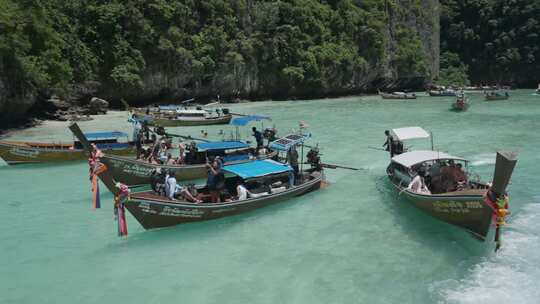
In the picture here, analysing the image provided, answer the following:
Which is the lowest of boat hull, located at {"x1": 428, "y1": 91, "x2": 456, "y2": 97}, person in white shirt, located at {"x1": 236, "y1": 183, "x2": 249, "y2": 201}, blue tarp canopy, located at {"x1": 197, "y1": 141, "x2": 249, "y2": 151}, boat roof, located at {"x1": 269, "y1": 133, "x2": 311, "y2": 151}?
person in white shirt, located at {"x1": 236, "y1": 183, "x2": 249, "y2": 201}

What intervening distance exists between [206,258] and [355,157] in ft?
41.5

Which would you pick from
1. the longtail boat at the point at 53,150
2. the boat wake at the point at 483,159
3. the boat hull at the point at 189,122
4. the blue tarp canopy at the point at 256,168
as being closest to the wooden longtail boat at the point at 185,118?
the boat hull at the point at 189,122

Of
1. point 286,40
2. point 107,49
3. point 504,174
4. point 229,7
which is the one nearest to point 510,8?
point 286,40

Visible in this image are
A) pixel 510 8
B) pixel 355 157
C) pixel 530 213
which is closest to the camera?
pixel 530 213

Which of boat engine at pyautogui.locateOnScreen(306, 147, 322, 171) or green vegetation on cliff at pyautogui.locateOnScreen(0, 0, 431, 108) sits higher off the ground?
green vegetation on cliff at pyautogui.locateOnScreen(0, 0, 431, 108)

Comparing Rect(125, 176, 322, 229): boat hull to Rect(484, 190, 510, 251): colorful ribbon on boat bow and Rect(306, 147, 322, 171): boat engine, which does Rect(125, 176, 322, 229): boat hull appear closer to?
Rect(306, 147, 322, 171): boat engine

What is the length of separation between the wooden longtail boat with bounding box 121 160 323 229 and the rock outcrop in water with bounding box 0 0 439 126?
20188 millimetres

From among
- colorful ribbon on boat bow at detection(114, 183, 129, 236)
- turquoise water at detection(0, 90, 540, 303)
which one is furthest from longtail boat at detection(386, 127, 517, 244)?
colorful ribbon on boat bow at detection(114, 183, 129, 236)

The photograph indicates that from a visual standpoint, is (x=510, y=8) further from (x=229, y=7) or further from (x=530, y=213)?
(x=530, y=213)

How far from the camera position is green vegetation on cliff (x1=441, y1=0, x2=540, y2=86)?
77.7 meters

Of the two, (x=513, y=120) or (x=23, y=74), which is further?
(x=513, y=120)

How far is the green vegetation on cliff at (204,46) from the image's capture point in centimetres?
3222

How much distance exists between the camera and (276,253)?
11531 mm

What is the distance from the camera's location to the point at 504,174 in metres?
9.55
